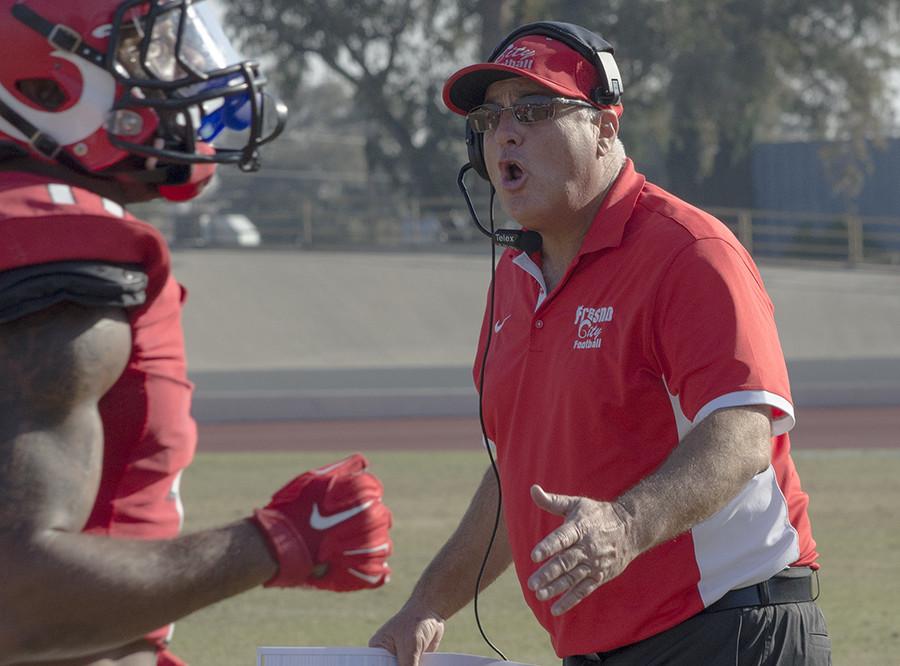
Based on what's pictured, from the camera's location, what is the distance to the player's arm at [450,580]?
3707 millimetres

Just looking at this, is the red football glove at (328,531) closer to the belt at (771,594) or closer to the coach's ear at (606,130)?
the belt at (771,594)

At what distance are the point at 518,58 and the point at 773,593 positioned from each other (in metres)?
1.44

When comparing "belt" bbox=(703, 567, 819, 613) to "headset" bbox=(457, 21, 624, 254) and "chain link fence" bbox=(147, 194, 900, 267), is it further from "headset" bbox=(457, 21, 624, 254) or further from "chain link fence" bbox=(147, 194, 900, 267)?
"chain link fence" bbox=(147, 194, 900, 267)

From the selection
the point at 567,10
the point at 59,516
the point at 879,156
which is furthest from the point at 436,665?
the point at 879,156

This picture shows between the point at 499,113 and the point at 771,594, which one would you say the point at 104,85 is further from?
the point at 771,594

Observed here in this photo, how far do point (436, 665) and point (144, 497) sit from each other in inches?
38.5

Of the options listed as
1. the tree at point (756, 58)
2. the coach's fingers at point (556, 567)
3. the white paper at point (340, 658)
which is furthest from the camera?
the tree at point (756, 58)

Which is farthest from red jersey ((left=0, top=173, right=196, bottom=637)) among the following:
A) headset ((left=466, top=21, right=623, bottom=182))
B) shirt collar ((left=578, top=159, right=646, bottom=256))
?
headset ((left=466, top=21, right=623, bottom=182))

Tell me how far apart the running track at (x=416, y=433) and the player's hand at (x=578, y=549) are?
557 inches

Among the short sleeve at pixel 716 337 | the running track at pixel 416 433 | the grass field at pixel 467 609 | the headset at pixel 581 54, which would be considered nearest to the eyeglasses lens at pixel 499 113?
the headset at pixel 581 54

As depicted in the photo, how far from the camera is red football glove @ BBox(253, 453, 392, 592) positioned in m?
2.68

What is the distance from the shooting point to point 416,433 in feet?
62.5

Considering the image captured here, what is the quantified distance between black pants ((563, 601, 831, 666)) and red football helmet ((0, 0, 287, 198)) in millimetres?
1462

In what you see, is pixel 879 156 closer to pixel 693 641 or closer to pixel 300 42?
pixel 300 42
